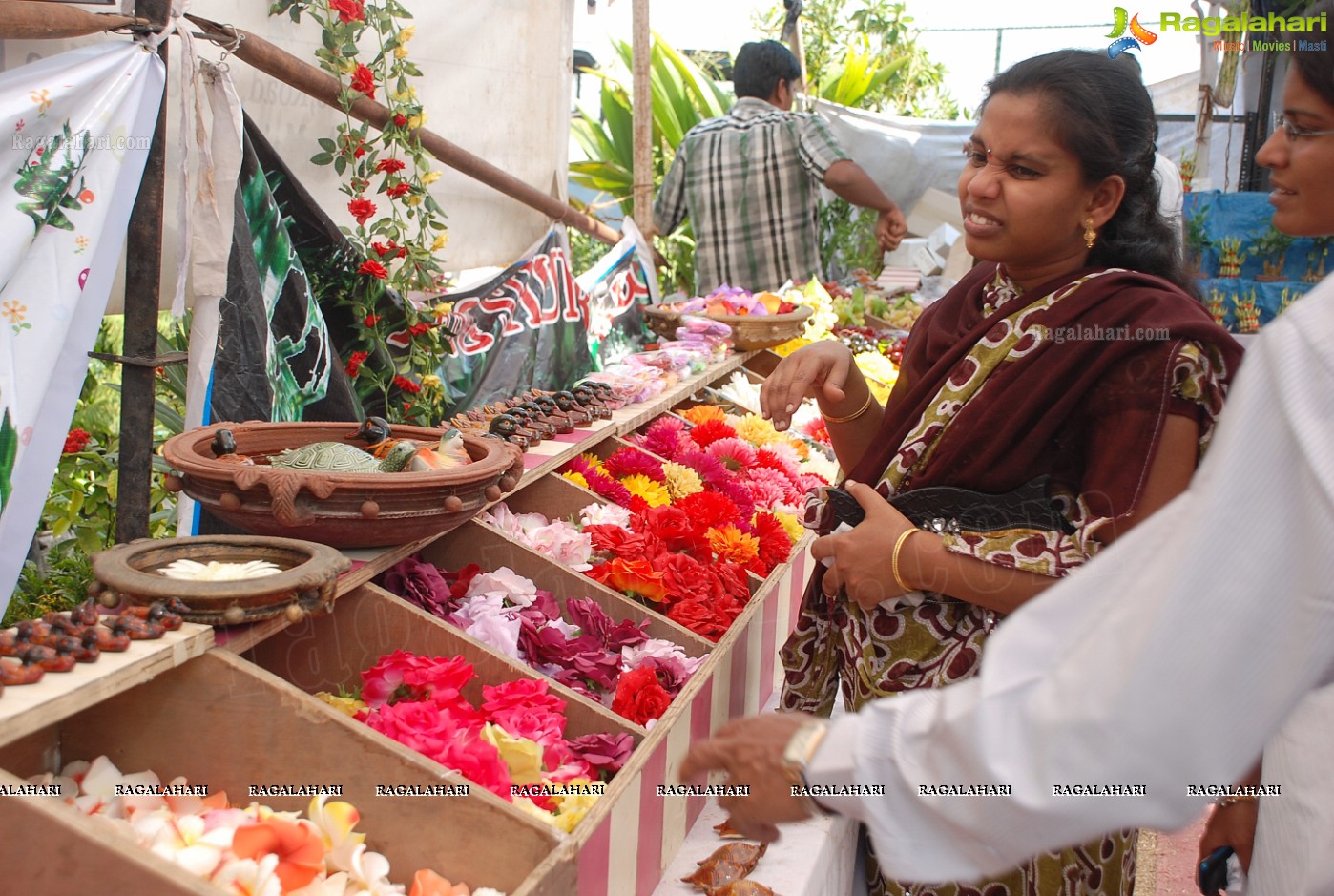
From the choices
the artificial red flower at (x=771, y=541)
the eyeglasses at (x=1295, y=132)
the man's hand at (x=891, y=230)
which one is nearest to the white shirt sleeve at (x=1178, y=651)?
the eyeglasses at (x=1295, y=132)

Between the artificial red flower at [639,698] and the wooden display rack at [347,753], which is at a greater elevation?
the wooden display rack at [347,753]

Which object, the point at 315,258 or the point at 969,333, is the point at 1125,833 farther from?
the point at 315,258

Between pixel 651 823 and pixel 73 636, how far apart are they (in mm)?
868

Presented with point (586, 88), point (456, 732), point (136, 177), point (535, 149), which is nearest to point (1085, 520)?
point (456, 732)

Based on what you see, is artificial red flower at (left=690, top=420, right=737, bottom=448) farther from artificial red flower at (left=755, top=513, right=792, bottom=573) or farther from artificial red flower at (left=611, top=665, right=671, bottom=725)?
artificial red flower at (left=611, top=665, right=671, bottom=725)

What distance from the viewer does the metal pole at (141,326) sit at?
207cm

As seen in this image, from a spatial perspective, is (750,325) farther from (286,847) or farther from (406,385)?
(286,847)

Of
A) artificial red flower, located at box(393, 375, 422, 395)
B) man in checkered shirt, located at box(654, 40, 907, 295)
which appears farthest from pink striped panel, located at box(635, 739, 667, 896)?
man in checkered shirt, located at box(654, 40, 907, 295)

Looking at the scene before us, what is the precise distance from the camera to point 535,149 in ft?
15.6

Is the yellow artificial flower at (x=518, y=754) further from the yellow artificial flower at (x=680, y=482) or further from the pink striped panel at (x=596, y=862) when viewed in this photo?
the yellow artificial flower at (x=680, y=482)

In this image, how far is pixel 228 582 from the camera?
1.44m

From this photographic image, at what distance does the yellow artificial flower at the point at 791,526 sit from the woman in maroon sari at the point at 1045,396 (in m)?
1.24

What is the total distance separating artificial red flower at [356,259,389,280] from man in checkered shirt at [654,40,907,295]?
2885 mm

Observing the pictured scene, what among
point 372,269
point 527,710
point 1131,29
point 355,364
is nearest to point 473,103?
point 372,269
